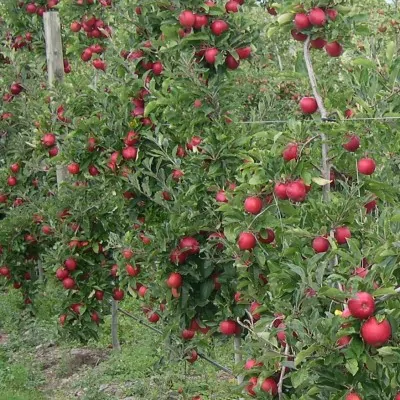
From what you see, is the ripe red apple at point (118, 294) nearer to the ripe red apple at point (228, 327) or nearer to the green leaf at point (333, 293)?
the ripe red apple at point (228, 327)

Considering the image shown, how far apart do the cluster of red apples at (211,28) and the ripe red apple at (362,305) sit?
2.12 metres

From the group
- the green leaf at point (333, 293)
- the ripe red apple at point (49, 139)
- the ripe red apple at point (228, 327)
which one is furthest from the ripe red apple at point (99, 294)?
the green leaf at point (333, 293)

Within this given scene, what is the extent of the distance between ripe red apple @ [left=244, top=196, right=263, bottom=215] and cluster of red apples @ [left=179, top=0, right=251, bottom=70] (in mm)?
1157

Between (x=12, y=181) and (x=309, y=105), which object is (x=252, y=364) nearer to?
(x=309, y=105)

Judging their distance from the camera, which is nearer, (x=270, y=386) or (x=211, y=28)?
(x=270, y=386)

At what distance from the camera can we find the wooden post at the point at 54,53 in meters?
6.54

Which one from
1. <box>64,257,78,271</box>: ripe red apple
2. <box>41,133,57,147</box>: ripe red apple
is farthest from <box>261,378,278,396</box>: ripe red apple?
<box>41,133,57,147</box>: ripe red apple

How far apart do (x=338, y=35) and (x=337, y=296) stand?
135cm

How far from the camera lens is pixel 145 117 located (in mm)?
4582

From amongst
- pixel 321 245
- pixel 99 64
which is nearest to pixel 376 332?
pixel 321 245

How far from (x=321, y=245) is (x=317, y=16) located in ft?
3.05

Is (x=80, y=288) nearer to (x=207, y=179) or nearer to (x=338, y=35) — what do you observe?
(x=207, y=179)

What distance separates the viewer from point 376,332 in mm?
2119

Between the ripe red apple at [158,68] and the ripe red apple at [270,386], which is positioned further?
the ripe red apple at [158,68]
